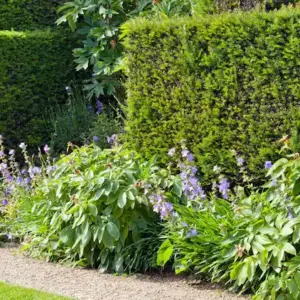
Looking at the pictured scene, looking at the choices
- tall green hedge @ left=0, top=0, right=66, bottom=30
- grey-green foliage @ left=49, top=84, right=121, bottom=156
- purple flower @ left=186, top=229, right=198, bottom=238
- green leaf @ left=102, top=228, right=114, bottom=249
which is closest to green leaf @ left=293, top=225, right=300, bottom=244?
purple flower @ left=186, top=229, right=198, bottom=238

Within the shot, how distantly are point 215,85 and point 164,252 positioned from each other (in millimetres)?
1686

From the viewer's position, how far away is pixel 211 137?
241 inches

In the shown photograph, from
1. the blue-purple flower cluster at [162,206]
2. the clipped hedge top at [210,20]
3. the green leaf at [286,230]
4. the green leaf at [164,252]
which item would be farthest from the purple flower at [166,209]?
the clipped hedge top at [210,20]

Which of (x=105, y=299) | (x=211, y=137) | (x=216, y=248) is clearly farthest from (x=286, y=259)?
(x=211, y=137)

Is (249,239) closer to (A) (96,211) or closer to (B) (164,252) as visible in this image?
(B) (164,252)

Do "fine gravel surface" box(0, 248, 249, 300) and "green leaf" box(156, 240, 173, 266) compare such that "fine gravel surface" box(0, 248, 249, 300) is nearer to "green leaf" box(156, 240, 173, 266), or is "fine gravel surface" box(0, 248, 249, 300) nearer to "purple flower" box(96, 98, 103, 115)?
"green leaf" box(156, 240, 173, 266)

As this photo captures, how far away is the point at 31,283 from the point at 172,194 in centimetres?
142

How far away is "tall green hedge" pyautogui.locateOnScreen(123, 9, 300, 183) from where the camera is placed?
5727 millimetres

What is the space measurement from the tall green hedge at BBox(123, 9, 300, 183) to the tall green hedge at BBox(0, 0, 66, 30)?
314cm

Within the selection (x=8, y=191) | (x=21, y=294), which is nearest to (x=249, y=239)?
(x=21, y=294)

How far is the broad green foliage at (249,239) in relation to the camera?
454 cm

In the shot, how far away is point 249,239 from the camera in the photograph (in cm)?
477

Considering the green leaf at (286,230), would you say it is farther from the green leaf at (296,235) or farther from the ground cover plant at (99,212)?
Answer: the ground cover plant at (99,212)

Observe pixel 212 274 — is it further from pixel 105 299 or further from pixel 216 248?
pixel 105 299
